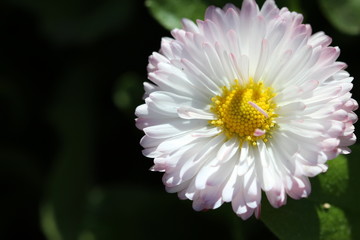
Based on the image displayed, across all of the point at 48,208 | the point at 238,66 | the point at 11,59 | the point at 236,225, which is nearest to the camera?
the point at 238,66

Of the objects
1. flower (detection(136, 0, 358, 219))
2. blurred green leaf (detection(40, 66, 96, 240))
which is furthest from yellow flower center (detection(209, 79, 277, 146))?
blurred green leaf (detection(40, 66, 96, 240))

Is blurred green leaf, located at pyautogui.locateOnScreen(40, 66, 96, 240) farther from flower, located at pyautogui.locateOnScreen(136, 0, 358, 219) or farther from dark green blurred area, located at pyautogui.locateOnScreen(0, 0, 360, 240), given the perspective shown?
flower, located at pyautogui.locateOnScreen(136, 0, 358, 219)

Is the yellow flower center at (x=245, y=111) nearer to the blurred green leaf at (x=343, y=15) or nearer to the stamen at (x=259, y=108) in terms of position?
the stamen at (x=259, y=108)

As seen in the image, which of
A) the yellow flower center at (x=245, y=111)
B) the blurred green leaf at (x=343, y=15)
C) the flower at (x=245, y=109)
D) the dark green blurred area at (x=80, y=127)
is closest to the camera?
the flower at (x=245, y=109)

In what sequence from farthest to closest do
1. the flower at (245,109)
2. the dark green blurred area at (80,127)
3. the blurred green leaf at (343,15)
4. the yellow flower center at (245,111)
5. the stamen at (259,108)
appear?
the dark green blurred area at (80,127), the blurred green leaf at (343,15), the yellow flower center at (245,111), the stamen at (259,108), the flower at (245,109)

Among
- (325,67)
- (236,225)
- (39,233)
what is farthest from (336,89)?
(39,233)

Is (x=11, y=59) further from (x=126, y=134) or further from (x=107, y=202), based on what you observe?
(x=107, y=202)

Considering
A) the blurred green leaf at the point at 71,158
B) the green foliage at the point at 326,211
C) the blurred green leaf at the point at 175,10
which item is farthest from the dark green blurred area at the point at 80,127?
the green foliage at the point at 326,211

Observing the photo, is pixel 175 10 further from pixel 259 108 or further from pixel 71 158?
pixel 71 158
